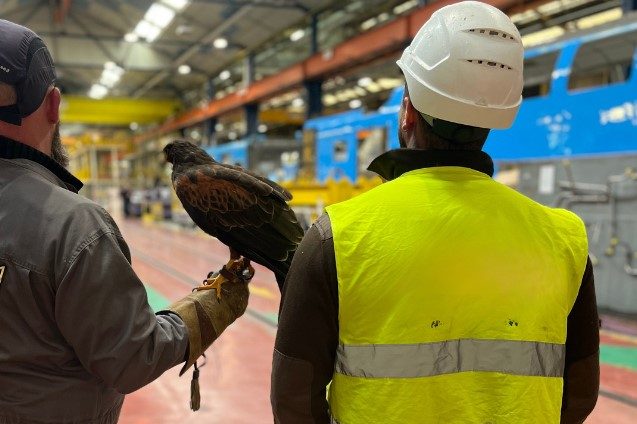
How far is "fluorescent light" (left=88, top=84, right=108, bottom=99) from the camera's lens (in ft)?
81.2

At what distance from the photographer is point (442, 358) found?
3.11ft

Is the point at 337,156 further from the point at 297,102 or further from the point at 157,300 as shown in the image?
the point at 297,102

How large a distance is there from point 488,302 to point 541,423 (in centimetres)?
25

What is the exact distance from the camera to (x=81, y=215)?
43.4 inches

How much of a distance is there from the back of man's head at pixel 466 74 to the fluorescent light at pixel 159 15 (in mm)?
14555

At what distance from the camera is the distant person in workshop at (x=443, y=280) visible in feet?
3.07

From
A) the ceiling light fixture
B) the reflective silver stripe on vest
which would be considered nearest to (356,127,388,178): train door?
the reflective silver stripe on vest

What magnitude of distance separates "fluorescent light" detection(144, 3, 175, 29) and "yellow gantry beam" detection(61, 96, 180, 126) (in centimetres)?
926

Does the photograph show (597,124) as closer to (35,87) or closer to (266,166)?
(35,87)

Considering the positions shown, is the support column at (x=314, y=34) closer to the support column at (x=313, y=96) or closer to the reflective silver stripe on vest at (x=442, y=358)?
the support column at (x=313, y=96)

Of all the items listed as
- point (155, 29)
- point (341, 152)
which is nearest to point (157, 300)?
point (341, 152)

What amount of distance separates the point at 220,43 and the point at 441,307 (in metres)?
18.2

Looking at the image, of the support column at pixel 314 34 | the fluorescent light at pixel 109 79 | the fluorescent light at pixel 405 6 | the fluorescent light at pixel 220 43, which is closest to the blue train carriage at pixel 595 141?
the fluorescent light at pixel 405 6

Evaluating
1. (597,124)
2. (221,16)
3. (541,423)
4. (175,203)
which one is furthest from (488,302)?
(175,203)
